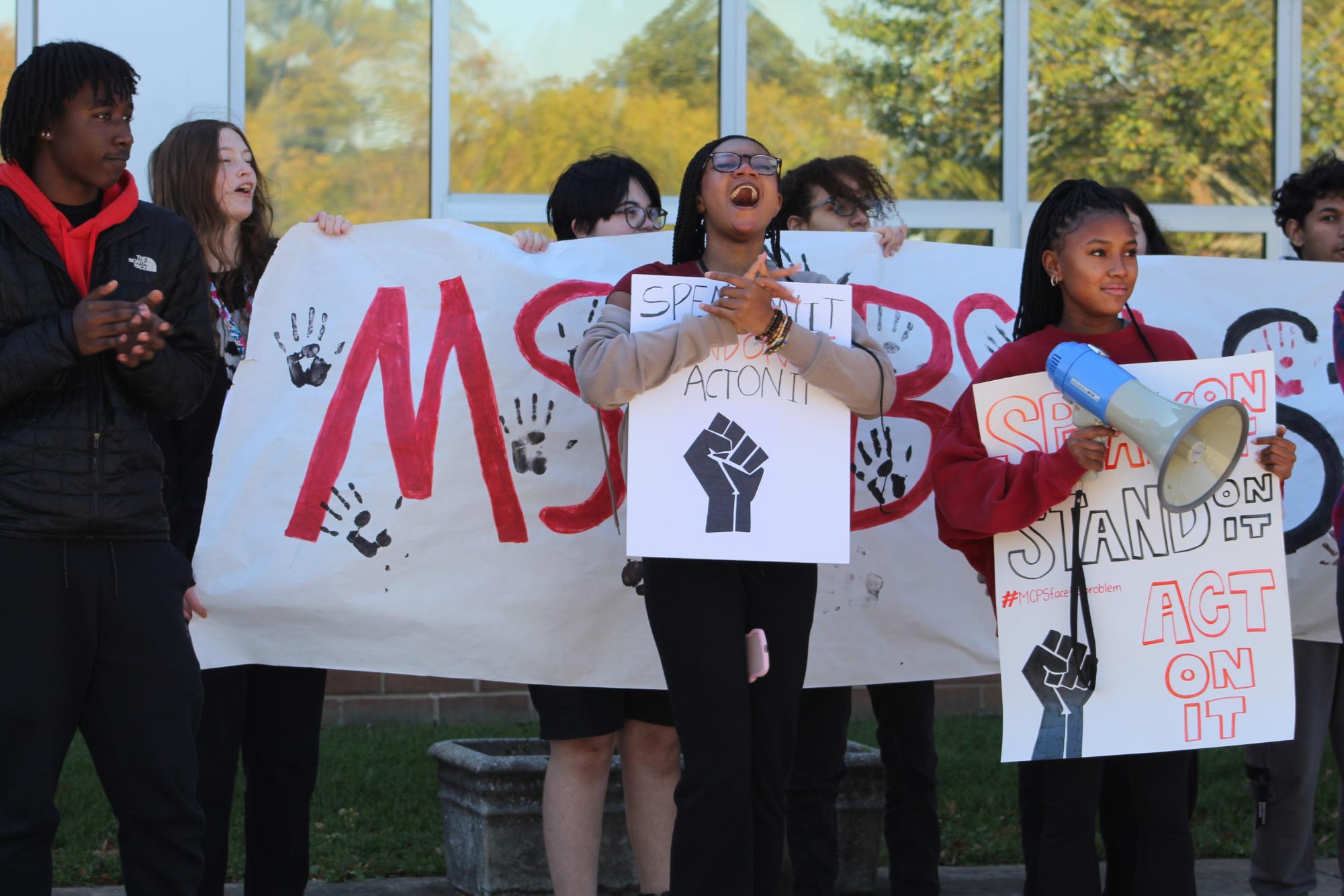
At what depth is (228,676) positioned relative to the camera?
415cm

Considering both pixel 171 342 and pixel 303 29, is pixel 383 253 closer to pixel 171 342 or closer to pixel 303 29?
pixel 171 342

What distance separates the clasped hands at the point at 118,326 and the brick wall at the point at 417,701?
3.64 m

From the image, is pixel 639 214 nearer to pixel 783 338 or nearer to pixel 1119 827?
pixel 783 338

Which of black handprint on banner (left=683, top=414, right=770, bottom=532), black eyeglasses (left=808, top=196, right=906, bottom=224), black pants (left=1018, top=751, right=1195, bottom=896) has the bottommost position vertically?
black pants (left=1018, top=751, right=1195, bottom=896)

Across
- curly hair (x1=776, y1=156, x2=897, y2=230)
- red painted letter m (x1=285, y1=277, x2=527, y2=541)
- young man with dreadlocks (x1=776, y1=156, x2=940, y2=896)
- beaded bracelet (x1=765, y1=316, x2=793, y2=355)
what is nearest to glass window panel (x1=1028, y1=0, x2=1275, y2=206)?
curly hair (x1=776, y1=156, x2=897, y2=230)

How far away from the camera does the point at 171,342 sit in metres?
3.38

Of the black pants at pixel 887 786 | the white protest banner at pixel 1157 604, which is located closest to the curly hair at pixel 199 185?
the black pants at pixel 887 786

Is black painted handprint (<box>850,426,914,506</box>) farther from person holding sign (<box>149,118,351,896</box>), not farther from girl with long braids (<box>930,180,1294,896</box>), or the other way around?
person holding sign (<box>149,118,351,896</box>)

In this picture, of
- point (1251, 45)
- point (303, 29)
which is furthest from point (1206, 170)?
point (303, 29)

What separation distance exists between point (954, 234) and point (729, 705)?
13.4 feet

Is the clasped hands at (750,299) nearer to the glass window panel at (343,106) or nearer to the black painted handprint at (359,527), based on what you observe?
the black painted handprint at (359,527)

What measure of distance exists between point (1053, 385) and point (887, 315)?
3.46 feet

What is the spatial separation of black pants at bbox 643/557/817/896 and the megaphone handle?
0.66 metres

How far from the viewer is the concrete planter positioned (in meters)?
4.51
